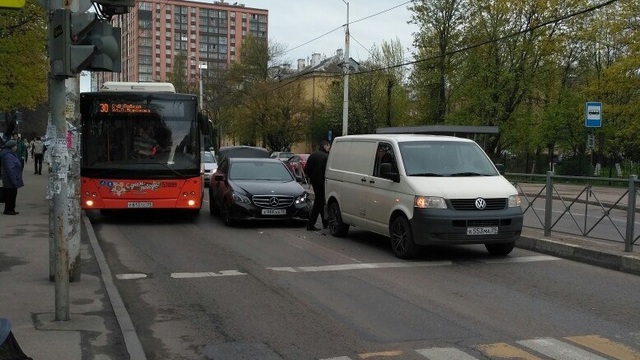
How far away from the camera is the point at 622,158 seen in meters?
46.6

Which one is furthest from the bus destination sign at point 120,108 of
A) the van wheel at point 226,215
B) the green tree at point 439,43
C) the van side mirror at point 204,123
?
the green tree at point 439,43

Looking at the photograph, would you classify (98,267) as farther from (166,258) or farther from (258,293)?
(258,293)

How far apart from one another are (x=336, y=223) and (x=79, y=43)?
789 centimetres

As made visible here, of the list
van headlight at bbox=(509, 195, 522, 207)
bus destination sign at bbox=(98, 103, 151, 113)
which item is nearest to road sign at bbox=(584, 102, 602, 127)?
van headlight at bbox=(509, 195, 522, 207)

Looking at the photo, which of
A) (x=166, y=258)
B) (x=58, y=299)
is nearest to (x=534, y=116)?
(x=166, y=258)

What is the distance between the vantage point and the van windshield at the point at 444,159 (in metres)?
10.9

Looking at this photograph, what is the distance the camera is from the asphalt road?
19.9 ft

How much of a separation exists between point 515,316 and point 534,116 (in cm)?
4246

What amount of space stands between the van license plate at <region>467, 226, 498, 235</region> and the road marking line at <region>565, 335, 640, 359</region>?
12.5 ft

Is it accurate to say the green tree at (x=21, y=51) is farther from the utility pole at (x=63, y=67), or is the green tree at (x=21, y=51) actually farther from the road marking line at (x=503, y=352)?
the road marking line at (x=503, y=352)

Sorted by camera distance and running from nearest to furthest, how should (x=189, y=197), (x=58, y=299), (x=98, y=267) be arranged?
(x=58, y=299) → (x=98, y=267) → (x=189, y=197)

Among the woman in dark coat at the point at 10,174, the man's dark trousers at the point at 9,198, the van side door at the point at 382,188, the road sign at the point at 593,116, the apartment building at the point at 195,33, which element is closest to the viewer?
the van side door at the point at 382,188

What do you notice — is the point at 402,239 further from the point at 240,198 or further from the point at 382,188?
the point at 240,198

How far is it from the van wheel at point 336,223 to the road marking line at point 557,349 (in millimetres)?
7170
